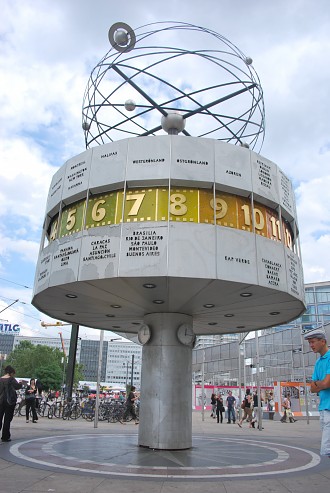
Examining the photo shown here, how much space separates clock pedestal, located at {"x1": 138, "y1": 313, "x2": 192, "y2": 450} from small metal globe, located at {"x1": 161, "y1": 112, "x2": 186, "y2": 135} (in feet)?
20.5

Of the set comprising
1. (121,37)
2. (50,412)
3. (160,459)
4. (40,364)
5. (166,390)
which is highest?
(121,37)

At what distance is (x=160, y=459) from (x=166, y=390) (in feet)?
8.12

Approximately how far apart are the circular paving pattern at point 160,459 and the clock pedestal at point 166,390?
1.45 ft

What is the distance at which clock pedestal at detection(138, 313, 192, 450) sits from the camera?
12.7 m

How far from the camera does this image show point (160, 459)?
1066 centimetres

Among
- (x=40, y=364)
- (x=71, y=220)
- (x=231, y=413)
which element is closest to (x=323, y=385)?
(x=71, y=220)

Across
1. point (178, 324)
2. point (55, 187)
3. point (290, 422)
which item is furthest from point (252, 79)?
point (290, 422)

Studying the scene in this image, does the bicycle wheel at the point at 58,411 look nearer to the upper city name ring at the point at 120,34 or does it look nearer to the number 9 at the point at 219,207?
the number 9 at the point at 219,207

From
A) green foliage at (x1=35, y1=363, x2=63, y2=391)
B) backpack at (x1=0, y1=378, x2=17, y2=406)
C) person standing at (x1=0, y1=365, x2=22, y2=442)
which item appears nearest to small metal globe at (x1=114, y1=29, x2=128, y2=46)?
person standing at (x1=0, y1=365, x2=22, y2=442)

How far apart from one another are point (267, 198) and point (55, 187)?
→ 6.78m

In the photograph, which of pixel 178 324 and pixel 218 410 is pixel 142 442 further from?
pixel 218 410

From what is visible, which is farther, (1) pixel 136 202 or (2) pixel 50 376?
(2) pixel 50 376

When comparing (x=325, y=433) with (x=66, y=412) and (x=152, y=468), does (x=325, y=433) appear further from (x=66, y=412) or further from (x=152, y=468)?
(x=66, y=412)

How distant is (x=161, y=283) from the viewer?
11203 mm
